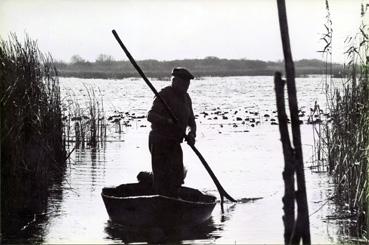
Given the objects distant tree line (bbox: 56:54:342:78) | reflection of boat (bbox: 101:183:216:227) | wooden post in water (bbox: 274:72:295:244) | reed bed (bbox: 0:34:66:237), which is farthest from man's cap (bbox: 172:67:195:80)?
wooden post in water (bbox: 274:72:295:244)

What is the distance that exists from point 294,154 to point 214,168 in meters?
5.23

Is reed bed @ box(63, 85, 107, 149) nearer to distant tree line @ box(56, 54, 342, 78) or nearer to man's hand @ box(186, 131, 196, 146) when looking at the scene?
distant tree line @ box(56, 54, 342, 78)

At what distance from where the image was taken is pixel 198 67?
8.63 metres

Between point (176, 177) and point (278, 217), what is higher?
point (176, 177)

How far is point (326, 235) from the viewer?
8008 millimetres

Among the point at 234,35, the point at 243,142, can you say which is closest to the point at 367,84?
the point at 234,35

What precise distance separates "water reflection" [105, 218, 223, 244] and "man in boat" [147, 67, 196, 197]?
526 millimetres

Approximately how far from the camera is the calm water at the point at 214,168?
26.7 ft

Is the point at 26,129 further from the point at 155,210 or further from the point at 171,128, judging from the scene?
the point at 155,210

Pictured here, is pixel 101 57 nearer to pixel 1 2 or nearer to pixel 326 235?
pixel 1 2

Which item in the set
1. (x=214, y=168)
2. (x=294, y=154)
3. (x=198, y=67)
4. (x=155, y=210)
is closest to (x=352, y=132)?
(x=198, y=67)

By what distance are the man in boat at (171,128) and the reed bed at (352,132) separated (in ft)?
5.57

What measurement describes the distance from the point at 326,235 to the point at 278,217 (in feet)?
3.38

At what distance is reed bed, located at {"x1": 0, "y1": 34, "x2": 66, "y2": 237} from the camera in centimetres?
789
